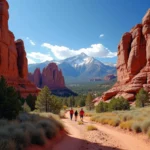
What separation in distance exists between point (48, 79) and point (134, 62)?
374 ft

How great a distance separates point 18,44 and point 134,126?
73.3 m

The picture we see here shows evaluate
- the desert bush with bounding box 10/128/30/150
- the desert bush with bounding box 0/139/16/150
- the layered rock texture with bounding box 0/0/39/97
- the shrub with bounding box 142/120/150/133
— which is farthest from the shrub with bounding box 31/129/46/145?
the layered rock texture with bounding box 0/0/39/97

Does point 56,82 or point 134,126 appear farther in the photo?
point 56,82

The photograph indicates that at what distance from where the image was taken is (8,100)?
1706cm

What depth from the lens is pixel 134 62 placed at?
66.7 meters

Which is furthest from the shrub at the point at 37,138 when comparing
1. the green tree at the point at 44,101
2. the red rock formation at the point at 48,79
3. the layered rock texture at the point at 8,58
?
the red rock formation at the point at 48,79

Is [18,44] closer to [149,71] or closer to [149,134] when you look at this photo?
[149,71]

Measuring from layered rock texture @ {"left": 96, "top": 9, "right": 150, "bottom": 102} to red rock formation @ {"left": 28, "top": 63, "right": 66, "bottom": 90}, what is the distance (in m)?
102

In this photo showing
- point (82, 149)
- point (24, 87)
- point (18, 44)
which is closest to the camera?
point (82, 149)

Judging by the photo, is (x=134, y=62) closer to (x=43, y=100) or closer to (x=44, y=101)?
(x=44, y=101)

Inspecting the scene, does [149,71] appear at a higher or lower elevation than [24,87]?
higher

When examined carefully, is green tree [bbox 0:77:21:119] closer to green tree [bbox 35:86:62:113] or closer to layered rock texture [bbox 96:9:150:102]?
green tree [bbox 35:86:62:113]

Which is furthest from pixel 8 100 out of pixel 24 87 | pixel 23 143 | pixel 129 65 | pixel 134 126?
pixel 129 65

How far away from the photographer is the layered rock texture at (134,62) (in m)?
58.9
